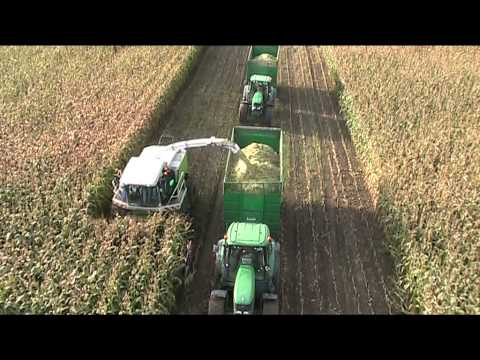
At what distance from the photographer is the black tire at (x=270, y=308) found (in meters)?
9.02

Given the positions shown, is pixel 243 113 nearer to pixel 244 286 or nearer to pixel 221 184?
pixel 221 184

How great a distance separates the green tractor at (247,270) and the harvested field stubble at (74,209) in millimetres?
1129

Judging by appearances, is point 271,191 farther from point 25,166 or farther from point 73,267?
point 25,166

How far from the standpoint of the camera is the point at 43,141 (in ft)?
46.1

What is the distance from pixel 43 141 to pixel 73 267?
5.81 metres

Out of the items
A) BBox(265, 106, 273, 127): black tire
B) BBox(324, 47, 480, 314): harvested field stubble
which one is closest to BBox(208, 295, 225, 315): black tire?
BBox(324, 47, 480, 314): harvested field stubble

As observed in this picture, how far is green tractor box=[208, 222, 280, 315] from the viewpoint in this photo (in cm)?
894

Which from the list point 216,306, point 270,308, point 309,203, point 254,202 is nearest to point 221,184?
point 309,203

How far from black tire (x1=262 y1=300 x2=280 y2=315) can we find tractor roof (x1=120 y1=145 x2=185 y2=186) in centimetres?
372

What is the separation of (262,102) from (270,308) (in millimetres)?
9539

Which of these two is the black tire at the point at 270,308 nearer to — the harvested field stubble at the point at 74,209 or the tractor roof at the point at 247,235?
the tractor roof at the point at 247,235

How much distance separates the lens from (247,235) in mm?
9148

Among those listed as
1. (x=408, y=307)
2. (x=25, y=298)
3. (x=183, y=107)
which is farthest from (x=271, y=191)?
(x=183, y=107)

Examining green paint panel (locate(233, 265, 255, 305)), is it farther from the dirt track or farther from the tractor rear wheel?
the dirt track
